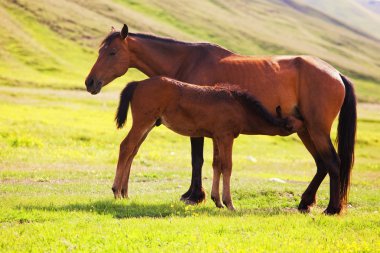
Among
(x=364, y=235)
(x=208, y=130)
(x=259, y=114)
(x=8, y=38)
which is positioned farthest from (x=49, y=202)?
(x=8, y=38)

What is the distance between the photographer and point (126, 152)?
40.0 ft

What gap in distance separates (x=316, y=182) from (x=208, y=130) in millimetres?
3030

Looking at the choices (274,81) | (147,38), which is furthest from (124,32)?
(274,81)

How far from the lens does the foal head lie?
13.5 metres

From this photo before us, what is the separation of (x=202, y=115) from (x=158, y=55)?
2.54m

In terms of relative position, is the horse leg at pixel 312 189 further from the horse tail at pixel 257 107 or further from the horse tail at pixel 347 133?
the horse tail at pixel 257 107

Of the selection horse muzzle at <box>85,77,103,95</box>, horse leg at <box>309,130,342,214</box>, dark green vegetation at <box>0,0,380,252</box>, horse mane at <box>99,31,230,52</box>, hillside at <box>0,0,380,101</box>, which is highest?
horse mane at <box>99,31,230,52</box>

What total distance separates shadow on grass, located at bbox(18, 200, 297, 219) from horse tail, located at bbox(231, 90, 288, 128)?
78.4 inches

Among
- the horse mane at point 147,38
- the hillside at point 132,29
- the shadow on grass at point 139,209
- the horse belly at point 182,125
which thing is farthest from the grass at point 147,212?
the hillside at point 132,29

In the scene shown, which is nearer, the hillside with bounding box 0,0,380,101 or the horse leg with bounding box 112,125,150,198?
the horse leg with bounding box 112,125,150,198

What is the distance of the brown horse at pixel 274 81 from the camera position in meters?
12.3

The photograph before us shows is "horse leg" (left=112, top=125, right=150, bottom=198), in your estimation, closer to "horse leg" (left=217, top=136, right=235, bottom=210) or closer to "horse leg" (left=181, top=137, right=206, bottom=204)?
"horse leg" (left=181, top=137, right=206, bottom=204)

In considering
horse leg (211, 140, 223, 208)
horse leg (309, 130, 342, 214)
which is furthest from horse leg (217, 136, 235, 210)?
horse leg (309, 130, 342, 214)

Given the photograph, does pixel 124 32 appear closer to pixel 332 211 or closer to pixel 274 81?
pixel 274 81
